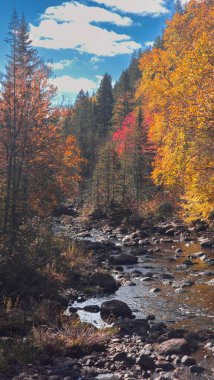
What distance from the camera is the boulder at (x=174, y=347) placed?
8.77 m

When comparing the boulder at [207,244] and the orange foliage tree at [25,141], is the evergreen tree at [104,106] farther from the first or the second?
the orange foliage tree at [25,141]

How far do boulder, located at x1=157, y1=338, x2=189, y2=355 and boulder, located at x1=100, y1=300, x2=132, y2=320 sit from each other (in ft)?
9.31

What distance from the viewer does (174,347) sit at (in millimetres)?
8859

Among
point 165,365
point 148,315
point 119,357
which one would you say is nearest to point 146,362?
point 165,365

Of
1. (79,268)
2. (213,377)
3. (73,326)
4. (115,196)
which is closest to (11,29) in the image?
(79,268)

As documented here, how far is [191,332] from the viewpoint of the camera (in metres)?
9.92

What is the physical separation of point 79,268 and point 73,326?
797cm

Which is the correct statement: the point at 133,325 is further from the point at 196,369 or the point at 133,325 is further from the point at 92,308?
the point at 196,369

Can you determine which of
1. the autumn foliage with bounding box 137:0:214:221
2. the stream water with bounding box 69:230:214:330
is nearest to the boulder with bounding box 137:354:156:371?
the stream water with bounding box 69:230:214:330

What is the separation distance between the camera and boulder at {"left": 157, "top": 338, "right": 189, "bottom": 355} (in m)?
8.77

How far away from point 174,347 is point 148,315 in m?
3.02

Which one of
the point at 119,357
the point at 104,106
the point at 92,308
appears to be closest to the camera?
the point at 119,357

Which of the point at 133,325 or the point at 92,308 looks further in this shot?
the point at 92,308

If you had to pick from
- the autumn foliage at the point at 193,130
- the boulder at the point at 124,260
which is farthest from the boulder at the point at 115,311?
the boulder at the point at 124,260
